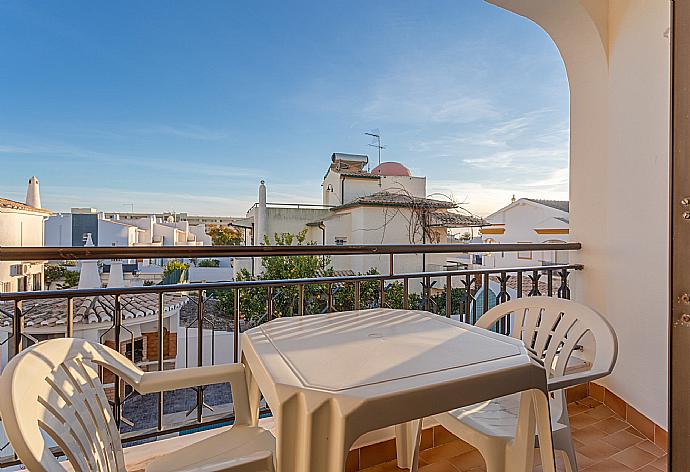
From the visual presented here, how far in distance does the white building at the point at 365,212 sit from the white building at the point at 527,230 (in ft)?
3.18

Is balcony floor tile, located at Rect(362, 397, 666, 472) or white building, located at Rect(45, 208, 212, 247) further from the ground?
white building, located at Rect(45, 208, 212, 247)

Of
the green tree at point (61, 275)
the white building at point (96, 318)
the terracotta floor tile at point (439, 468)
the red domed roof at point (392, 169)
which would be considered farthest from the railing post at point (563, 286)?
the red domed roof at point (392, 169)

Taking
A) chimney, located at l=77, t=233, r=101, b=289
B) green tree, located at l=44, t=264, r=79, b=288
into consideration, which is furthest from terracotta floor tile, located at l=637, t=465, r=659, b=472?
green tree, located at l=44, t=264, r=79, b=288

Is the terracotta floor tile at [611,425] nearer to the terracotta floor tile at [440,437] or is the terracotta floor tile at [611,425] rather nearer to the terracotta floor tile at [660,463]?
the terracotta floor tile at [660,463]

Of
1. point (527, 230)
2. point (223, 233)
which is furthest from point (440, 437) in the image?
point (223, 233)

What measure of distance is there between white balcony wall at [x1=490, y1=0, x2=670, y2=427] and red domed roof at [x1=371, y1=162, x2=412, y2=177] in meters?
5.59

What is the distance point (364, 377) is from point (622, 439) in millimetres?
1962

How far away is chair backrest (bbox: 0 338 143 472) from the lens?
0.66 metres

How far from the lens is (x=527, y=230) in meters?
4.22

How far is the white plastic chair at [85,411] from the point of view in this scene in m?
0.68

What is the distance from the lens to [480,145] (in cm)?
730

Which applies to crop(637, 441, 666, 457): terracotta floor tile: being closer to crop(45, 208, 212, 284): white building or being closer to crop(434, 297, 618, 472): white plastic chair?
crop(434, 297, 618, 472): white plastic chair

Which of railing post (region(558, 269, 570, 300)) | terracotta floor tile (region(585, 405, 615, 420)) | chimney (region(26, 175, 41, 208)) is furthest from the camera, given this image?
chimney (region(26, 175, 41, 208))

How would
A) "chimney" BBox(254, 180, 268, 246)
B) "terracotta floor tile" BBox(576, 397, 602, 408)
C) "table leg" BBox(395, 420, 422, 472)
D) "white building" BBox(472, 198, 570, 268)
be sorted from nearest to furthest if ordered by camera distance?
"table leg" BBox(395, 420, 422, 472)
"terracotta floor tile" BBox(576, 397, 602, 408)
"white building" BBox(472, 198, 570, 268)
"chimney" BBox(254, 180, 268, 246)
